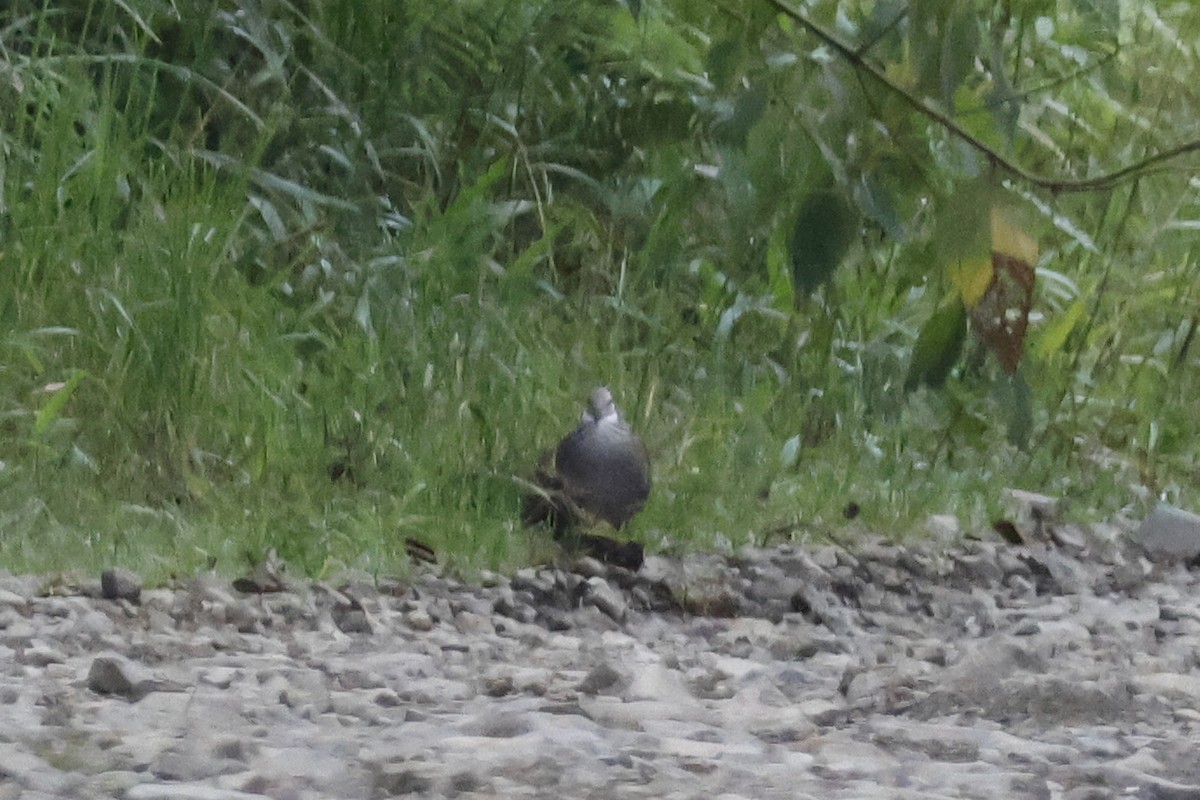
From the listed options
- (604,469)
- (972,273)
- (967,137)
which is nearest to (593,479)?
(604,469)

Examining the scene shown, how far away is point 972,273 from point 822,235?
219 millimetres

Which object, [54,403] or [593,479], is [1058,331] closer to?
[593,479]

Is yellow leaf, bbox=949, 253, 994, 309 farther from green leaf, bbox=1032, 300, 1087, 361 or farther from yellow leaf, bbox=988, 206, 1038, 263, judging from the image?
green leaf, bbox=1032, 300, 1087, 361

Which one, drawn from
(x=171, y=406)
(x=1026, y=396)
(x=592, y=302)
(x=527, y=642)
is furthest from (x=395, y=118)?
(x=1026, y=396)

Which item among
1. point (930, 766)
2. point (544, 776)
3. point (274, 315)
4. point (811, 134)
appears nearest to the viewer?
point (544, 776)

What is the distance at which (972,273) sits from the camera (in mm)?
2105

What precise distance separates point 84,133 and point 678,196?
1.41m

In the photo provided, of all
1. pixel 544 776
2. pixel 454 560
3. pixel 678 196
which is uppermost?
pixel 678 196

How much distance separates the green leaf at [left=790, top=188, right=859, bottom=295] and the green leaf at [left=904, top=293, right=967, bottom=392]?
15 centimetres

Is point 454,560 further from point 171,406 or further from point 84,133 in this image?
point 84,133

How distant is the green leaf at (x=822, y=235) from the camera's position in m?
2.25

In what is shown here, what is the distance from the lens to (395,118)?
4.84 m

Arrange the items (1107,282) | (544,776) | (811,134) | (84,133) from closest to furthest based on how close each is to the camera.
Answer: (544,776)
(811,134)
(84,133)
(1107,282)

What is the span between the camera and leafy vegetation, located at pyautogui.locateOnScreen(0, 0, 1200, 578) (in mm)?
2467
